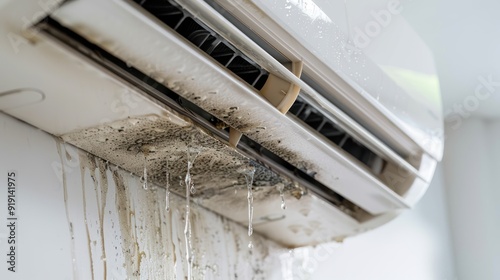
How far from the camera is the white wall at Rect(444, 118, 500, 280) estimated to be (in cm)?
211

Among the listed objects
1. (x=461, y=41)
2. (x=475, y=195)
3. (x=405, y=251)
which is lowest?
(x=405, y=251)

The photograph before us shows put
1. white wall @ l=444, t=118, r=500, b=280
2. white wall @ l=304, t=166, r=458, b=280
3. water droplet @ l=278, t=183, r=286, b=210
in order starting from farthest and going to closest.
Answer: white wall @ l=444, t=118, r=500, b=280
white wall @ l=304, t=166, r=458, b=280
water droplet @ l=278, t=183, r=286, b=210

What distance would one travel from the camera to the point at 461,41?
181 cm

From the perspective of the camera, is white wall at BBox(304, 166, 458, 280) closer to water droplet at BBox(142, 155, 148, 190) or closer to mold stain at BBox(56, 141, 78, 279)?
water droplet at BBox(142, 155, 148, 190)

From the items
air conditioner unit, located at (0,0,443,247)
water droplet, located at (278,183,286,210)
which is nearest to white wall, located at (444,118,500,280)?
air conditioner unit, located at (0,0,443,247)

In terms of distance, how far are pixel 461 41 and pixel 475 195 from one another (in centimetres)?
60

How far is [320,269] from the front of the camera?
1578 mm

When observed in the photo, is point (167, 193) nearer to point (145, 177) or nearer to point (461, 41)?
point (145, 177)

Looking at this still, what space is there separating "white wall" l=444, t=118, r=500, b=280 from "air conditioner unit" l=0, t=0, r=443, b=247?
91 centimetres

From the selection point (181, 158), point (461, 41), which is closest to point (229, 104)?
point (181, 158)

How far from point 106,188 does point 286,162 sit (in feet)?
1.02

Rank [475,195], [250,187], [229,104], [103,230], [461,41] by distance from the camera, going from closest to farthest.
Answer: [229,104] < [103,230] < [250,187] < [461,41] < [475,195]

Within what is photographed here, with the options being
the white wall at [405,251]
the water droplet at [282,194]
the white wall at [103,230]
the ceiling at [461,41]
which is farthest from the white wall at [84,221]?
the ceiling at [461,41]

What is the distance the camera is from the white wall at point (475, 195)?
6.91 ft
